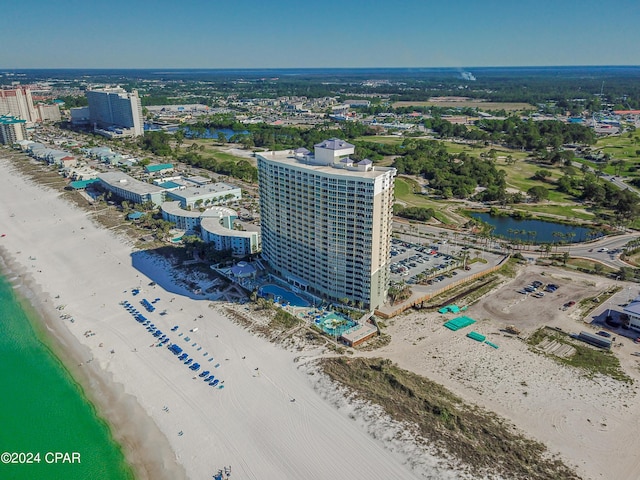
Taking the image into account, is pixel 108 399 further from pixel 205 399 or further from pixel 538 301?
pixel 538 301

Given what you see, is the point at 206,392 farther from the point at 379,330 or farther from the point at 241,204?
the point at 241,204

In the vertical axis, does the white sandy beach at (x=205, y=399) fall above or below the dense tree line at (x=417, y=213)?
below

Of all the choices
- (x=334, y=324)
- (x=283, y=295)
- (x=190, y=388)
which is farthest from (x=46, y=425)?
(x=334, y=324)

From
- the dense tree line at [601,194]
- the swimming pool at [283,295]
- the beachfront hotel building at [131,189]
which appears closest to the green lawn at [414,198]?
the dense tree line at [601,194]

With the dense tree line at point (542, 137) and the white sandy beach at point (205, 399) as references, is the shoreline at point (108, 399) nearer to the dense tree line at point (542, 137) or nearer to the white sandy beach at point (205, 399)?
the white sandy beach at point (205, 399)

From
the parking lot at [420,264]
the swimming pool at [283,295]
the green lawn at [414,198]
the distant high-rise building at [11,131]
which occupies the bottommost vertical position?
the green lawn at [414,198]

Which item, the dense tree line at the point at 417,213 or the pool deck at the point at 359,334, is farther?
the dense tree line at the point at 417,213
